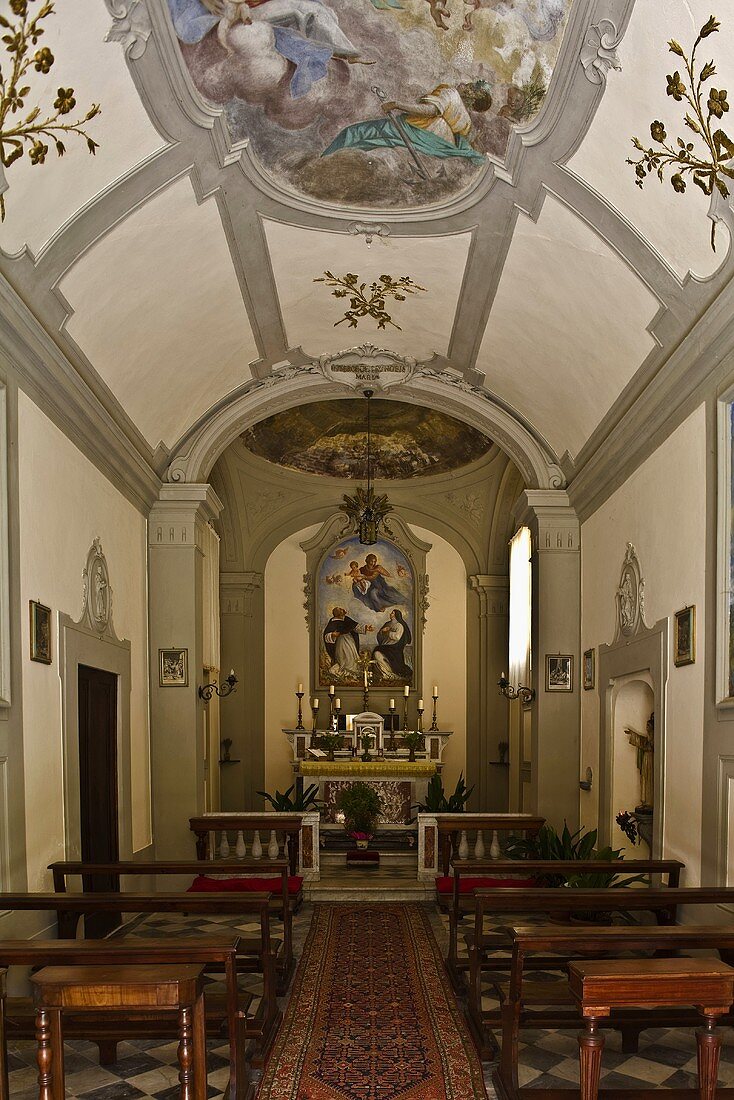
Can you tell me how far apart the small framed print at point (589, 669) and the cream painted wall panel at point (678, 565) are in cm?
162

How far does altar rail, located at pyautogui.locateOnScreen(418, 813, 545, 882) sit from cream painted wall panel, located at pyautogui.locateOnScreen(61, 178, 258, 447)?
5.28 metres

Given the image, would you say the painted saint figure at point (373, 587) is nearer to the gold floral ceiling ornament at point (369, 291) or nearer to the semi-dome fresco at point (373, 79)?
the gold floral ceiling ornament at point (369, 291)

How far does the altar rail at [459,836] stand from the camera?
11.2 meters

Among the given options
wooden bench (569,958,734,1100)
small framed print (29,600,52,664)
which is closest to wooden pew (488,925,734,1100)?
wooden bench (569,958,734,1100)

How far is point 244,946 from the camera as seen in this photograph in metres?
7.15

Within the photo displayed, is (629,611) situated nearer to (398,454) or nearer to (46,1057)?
(46,1057)

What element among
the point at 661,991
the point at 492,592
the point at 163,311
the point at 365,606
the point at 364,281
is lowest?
the point at 661,991

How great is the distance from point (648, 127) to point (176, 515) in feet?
24.9

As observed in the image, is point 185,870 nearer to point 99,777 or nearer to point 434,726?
point 99,777

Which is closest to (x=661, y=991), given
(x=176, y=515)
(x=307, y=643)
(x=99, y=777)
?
(x=99, y=777)

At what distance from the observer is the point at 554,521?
1270 cm

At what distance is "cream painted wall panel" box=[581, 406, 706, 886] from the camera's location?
7.75 m

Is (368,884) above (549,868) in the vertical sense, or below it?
below

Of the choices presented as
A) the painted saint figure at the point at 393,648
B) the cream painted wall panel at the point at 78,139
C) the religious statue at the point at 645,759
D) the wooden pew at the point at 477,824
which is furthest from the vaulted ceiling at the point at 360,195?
the painted saint figure at the point at 393,648
